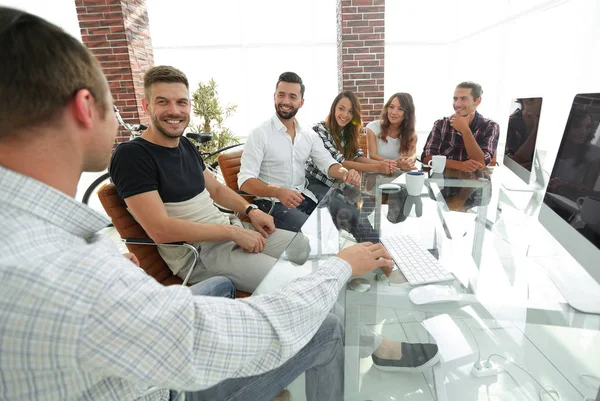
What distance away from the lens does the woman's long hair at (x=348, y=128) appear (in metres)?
2.86

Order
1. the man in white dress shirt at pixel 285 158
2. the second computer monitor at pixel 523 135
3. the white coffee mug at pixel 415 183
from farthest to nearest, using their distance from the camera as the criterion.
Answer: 1. the man in white dress shirt at pixel 285 158
2. the white coffee mug at pixel 415 183
3. the second computer monitor at pixel 523 135

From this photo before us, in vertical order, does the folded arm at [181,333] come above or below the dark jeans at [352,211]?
above

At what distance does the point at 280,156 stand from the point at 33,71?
6.23 feet

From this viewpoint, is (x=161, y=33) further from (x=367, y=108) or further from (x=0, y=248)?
(x=0, y=248)

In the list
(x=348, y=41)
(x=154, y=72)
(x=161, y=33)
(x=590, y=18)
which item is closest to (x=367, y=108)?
(x=348, y=41)

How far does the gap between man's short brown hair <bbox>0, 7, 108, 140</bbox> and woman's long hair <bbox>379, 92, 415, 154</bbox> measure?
2.69m

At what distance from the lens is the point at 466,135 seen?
249cm

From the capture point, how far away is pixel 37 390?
494mm

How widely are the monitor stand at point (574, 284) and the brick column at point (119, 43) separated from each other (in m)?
4.00

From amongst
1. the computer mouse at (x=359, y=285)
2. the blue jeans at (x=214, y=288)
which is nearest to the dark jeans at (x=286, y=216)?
the blue jeans at (x=214, y=288)

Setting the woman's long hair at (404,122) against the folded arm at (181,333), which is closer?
the folded arm at (181,333)

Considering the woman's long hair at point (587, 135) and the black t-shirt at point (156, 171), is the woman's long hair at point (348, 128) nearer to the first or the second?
the black t-shirt at point (156, 171)

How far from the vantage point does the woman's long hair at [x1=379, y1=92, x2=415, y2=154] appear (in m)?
2.89

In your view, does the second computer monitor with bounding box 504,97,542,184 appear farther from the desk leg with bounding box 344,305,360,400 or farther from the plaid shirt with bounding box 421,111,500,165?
the desk leg with bounding box 344,305,360,400
